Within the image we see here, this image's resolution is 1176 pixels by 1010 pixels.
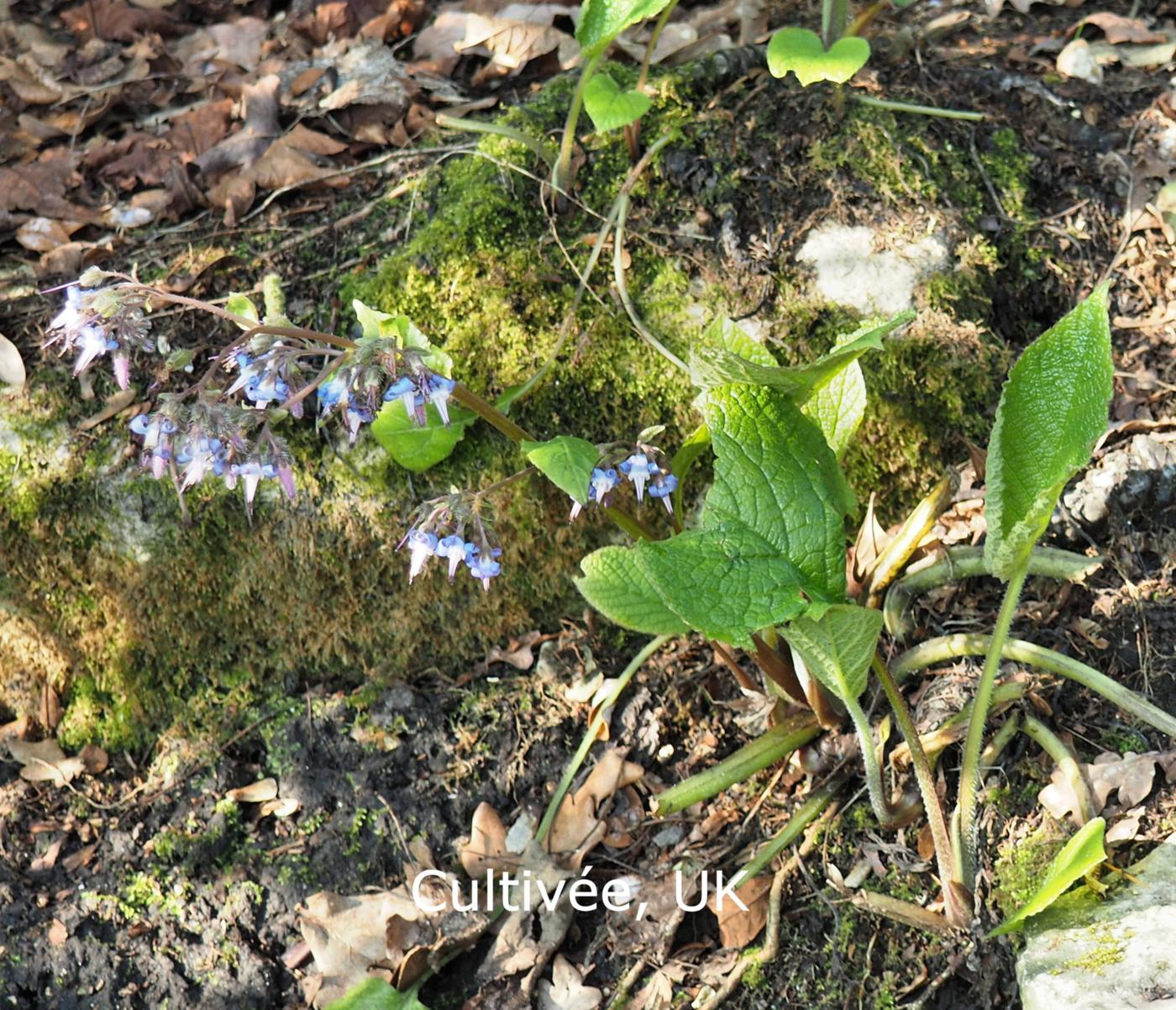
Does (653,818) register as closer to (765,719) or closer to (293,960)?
(765,719)

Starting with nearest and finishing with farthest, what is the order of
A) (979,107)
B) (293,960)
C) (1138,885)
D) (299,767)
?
(1138,885) → (293,960) → (299,767) → (979,107)

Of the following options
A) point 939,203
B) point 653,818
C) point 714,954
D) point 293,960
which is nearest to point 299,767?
point 293,960

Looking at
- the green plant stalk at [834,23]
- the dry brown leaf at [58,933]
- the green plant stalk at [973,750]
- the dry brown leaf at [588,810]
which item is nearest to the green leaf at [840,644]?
the green plant stalk at [973,750]

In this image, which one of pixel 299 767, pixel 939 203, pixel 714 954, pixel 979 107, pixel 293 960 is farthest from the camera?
pixel 979 107

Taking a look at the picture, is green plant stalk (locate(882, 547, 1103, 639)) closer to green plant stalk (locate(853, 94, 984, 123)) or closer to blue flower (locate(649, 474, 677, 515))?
blue flower (locate(649, 474, 677, 515))

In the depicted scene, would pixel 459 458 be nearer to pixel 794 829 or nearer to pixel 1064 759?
pixel 794 829

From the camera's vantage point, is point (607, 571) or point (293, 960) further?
point (293, 960)

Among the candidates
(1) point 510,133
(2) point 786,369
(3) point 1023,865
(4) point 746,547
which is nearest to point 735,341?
(2) point 786,369

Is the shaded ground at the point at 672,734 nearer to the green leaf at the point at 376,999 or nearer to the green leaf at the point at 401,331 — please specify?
the green leaf at the point at 376,999
